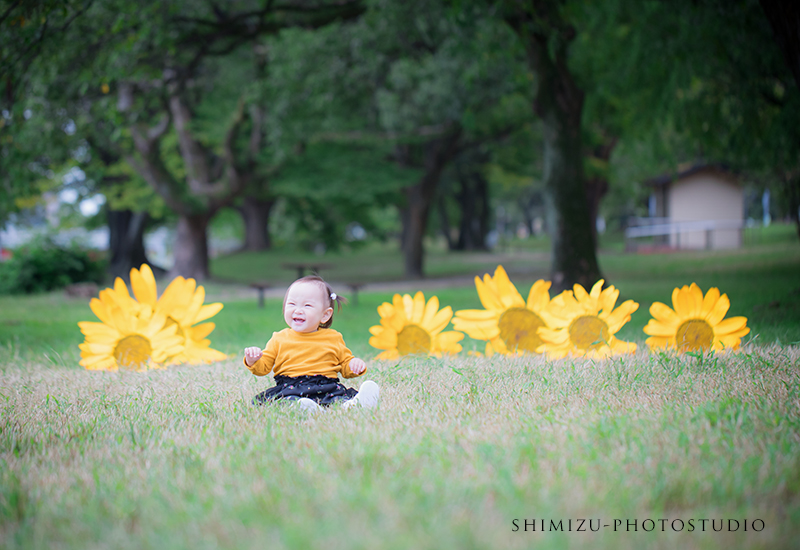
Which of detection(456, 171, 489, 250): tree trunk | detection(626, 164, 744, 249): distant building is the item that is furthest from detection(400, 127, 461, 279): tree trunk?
detection(456, 171, 489, 250): tree trunk

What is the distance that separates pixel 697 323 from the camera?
5012mm

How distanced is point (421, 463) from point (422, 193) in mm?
19063

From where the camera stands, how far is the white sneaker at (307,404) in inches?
140

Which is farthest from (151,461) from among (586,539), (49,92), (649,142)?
(649,142)

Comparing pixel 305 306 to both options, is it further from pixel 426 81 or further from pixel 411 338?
pixel 426 81

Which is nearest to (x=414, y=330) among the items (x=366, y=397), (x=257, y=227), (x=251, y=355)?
(x=366, y=397)

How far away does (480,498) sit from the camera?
224 centimetres

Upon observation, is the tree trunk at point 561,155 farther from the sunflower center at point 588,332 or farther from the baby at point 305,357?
the baby at point 305,357

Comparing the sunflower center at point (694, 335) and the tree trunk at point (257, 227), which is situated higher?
the tree trunk at point (257, 227)

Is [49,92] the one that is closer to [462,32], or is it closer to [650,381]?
[462,32]

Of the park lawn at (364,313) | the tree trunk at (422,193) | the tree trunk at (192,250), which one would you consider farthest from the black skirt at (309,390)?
the tree trunk at (422,193)

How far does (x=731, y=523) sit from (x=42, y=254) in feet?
56.3

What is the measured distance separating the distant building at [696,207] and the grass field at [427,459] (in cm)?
2480

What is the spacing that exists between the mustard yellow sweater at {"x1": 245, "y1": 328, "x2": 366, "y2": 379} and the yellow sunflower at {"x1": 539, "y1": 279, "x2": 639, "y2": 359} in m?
1.92
